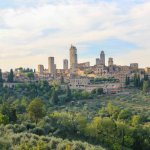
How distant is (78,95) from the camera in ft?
278

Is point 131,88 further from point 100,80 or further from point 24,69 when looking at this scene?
point 24,69

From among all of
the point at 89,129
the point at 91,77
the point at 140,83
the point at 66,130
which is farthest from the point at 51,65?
the point at 66,130

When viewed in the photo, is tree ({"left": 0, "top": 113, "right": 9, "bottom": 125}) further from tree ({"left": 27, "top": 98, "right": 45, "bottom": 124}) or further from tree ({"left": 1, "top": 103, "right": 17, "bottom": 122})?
tree ({"left": 27, "top": 98, "right": 45, "bottom": 124})

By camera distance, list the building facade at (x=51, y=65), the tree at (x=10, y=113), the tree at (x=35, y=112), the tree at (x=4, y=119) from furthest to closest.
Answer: the building facade at (x=51, y=65)
the tree at (x=35, y=112)
the tree at (x=10, y=113)
the tree at (x=4, y=119)

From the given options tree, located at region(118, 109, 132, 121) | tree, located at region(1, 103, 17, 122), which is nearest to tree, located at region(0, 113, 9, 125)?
tree, located at region(1, 103, 17, 122)

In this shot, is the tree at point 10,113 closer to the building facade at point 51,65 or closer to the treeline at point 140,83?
the treeline at point 140,83

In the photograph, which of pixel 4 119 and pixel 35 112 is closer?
pixel 4 119

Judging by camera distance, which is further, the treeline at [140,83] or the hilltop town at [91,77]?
the hilltop town at [91,77]

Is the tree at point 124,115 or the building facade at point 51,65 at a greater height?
the building facade at point 51,65

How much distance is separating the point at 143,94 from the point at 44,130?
54539 millimetres

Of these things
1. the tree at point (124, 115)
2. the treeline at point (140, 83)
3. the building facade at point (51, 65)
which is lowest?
the tree at point (124, 115)

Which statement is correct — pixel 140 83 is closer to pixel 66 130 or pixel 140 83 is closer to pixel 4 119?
pixel 66 130

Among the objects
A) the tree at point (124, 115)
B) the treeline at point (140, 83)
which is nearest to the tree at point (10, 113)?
the tree at point (124, 115)

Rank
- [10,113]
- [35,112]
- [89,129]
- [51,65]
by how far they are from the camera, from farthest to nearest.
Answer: [51,65] → [35,112] → [10,113] → [89,129]
